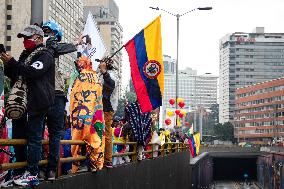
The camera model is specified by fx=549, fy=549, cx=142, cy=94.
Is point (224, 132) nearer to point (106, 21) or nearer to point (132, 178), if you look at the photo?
point (106, 21)

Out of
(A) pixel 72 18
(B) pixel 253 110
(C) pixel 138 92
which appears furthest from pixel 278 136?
(C) pixel 138 92

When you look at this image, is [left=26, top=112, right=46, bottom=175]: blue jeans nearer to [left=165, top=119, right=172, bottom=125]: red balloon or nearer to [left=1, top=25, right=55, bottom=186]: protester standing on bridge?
[left=1, top=25, right=55, bottom=186]: protester standing on bridge

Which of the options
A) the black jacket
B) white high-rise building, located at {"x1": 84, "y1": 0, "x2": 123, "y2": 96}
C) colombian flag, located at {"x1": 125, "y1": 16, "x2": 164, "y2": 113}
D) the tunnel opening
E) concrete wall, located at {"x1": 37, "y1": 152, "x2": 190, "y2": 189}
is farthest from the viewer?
white high-rise building, located at {"x1": 84, "y1": 0, "x2": 123, "y2": 96}

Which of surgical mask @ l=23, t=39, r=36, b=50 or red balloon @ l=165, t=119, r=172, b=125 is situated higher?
surgical mask @ l=23, t=39, r=36, b=50

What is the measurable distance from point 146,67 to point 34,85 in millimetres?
5287

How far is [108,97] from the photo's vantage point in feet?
27.9

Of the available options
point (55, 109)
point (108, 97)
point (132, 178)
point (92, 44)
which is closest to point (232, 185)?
point (132, 178)

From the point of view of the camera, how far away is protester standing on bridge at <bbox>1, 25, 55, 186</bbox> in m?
5.33

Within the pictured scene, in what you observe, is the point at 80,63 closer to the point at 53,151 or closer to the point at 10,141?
the point at 53,151

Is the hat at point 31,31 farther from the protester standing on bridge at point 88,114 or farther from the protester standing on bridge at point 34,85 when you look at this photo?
the protester standing on bridge at point 88,114

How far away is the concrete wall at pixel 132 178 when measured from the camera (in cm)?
666

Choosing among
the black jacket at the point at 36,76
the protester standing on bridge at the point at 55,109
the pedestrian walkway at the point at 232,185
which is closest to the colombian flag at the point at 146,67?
the protester standing on bridge at the point at 55,109

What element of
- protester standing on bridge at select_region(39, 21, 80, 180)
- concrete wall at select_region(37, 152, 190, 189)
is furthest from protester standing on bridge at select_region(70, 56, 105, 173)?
protester standing on bridge at select_region(39, 21, 80, 180)

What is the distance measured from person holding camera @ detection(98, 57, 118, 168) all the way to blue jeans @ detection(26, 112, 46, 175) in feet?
9.68
